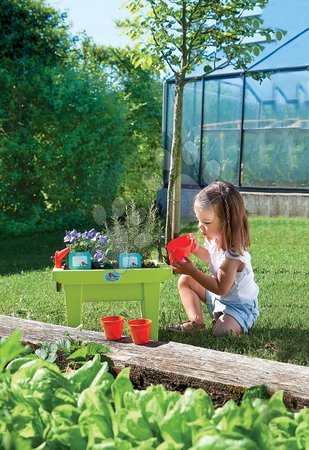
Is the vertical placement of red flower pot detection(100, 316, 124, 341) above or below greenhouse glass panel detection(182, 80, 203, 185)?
below

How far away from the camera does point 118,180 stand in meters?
12.6

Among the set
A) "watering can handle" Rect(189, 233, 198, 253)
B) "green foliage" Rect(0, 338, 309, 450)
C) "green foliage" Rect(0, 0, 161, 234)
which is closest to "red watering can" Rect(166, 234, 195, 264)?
"watering can handle" Rect(189, 233, 198, 253)

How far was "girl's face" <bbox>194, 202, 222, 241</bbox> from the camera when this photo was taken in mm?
3715

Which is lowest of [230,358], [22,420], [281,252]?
[281,252]

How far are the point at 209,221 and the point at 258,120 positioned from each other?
8.55m

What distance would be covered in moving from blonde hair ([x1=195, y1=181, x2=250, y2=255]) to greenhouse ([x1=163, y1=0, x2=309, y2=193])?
7954 mm

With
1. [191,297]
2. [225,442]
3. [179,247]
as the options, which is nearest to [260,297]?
[191,297]

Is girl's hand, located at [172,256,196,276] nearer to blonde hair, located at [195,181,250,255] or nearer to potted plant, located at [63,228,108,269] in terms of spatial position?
blonde hair, located at [195,181,250,255]

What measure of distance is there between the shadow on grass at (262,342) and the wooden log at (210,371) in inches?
46.2

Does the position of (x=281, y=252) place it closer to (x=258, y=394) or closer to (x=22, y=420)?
(x=258, y=394)

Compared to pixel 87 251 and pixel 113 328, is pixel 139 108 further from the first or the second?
pixel 113 328

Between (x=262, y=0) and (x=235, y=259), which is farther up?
(x=262, y=0)

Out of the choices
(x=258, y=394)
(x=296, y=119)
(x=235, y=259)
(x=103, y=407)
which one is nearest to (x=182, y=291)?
(x=235, y=259)

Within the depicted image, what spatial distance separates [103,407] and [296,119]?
11087 mm
